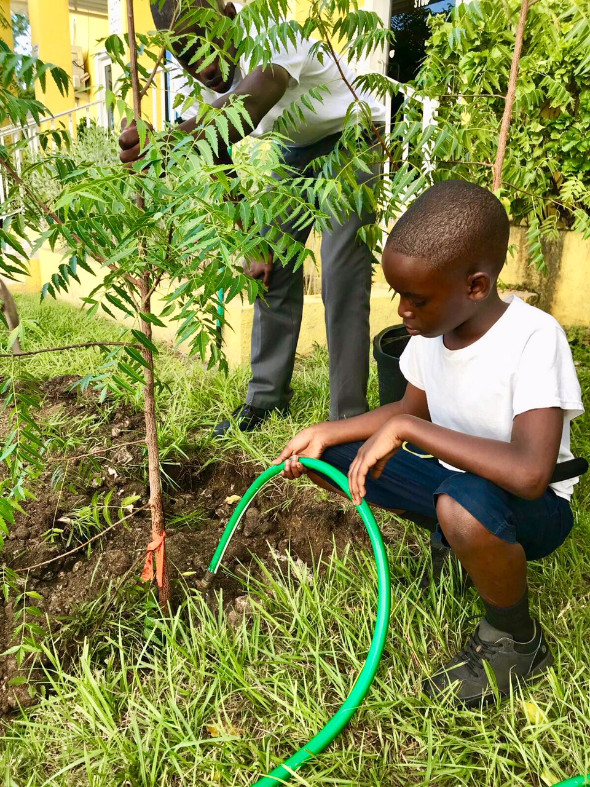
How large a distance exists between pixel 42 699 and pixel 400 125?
2108 millimetres

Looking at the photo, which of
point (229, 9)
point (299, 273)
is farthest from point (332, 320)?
point (229, 9)

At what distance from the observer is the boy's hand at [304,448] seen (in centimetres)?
195

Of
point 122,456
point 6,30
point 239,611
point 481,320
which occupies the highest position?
point 6,30

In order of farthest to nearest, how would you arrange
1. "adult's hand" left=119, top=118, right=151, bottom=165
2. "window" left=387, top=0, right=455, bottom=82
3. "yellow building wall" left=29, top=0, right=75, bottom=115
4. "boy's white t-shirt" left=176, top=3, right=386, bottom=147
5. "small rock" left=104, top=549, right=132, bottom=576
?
"yellow building wall" left=29, top=0, right=75, bottom=115, "window" left=387, top=0, right=455, bottom=82, "boy's white t-shirt" left=176, top=3, right=386, bottom=147, "small rock" left=104, top=549, right=132, bottom=576, "adult's hand" left=119, top=118, right=151, bottom=165

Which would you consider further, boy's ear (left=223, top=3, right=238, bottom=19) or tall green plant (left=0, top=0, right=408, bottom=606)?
boy's ear (left=223, top=3, right=238, bottom=19)

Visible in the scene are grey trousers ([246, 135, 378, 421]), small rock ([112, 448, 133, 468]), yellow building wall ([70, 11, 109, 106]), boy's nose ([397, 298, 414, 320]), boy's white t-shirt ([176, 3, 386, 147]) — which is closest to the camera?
boy's nose ([397, 298, 414, 320])

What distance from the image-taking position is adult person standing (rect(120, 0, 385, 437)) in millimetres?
2611

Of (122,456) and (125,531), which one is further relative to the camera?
(122,456)

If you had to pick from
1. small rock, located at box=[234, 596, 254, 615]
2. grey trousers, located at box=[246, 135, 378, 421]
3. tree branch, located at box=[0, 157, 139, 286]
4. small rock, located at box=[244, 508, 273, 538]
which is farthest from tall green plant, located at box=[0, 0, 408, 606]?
grey trousers, located at box=[246, 135, 378, 421]

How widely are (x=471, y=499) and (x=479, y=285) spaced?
1.74ft

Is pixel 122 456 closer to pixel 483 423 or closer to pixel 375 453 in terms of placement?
pixel 375 453

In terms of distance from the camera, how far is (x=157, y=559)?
200cm

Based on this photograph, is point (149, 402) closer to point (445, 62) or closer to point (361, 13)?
point (361, 13)

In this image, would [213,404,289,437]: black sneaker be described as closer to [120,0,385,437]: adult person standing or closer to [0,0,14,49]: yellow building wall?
[120,0,385,437]: adult person standing
